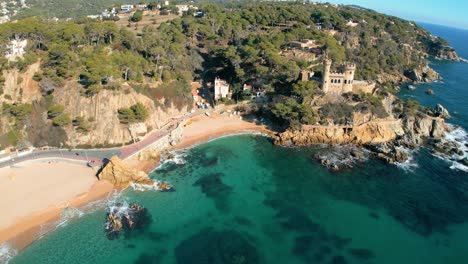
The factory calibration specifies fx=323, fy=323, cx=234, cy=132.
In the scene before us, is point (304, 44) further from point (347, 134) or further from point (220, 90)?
point (347, 134)

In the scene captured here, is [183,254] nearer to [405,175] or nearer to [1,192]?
[1,192]

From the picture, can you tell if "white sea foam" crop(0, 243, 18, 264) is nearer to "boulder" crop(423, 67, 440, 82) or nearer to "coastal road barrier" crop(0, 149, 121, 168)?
"coastal road barrier" crop(0, 149, 121, 168)

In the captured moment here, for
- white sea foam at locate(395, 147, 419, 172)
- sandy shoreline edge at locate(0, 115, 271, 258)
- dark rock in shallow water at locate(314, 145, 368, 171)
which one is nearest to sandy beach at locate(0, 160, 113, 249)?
sandy shoreline edge at locate(0, 115, 271, 258)

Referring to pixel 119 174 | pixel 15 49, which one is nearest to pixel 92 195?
pixel 119 174

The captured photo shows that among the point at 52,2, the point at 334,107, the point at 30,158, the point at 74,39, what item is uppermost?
the point at 52,2

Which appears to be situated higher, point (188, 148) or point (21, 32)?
point (21, 32)

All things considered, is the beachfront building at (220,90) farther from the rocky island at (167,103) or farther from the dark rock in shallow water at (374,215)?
the dark rock in shallow water at (374,215)

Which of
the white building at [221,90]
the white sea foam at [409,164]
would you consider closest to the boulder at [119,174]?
the white building at [221,90]

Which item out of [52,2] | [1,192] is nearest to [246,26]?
[1,192]
